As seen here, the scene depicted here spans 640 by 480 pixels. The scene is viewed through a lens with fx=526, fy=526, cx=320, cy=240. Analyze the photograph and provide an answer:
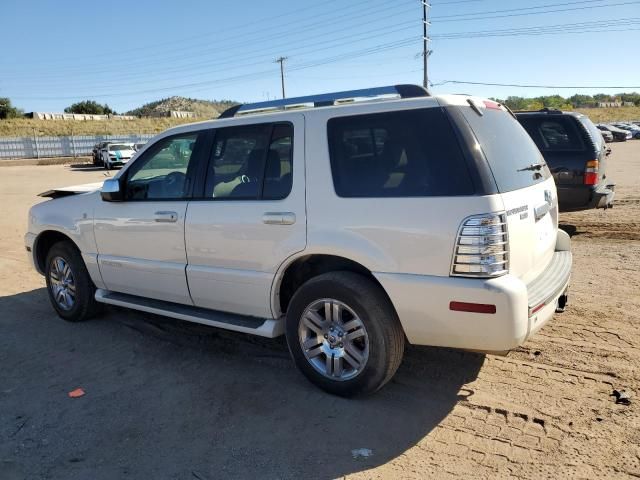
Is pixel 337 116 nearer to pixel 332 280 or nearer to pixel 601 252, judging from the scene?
pixel 332 280

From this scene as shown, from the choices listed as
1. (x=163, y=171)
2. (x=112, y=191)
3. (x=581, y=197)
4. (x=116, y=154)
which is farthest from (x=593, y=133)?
(x=116, y=154)

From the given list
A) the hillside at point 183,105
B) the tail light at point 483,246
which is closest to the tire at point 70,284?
the tail light at point 483,246

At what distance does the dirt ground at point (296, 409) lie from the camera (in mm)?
2980

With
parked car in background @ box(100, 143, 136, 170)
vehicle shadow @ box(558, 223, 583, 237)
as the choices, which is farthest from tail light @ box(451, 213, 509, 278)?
parked car in background @ box(100, 143, 136, 170)

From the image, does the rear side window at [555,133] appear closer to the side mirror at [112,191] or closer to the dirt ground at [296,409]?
the dirt ground at [296,409]

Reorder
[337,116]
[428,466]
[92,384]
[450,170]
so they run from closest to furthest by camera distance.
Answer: [428,466] → [450,170] → [337,116] → [92,384]

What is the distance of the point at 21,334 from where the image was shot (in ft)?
17.1

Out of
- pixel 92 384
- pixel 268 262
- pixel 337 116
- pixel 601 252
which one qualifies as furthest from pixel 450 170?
pixel 601 252

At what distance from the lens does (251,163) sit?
404 centimetres

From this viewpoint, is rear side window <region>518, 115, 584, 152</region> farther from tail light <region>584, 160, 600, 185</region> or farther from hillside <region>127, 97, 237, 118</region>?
hillside <region>127, 97, 237, 118</region>

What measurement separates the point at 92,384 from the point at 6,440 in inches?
31.1

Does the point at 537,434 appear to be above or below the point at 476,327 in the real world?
below

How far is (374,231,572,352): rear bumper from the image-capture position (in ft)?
9.87

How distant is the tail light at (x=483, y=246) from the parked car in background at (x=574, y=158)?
233 inches
